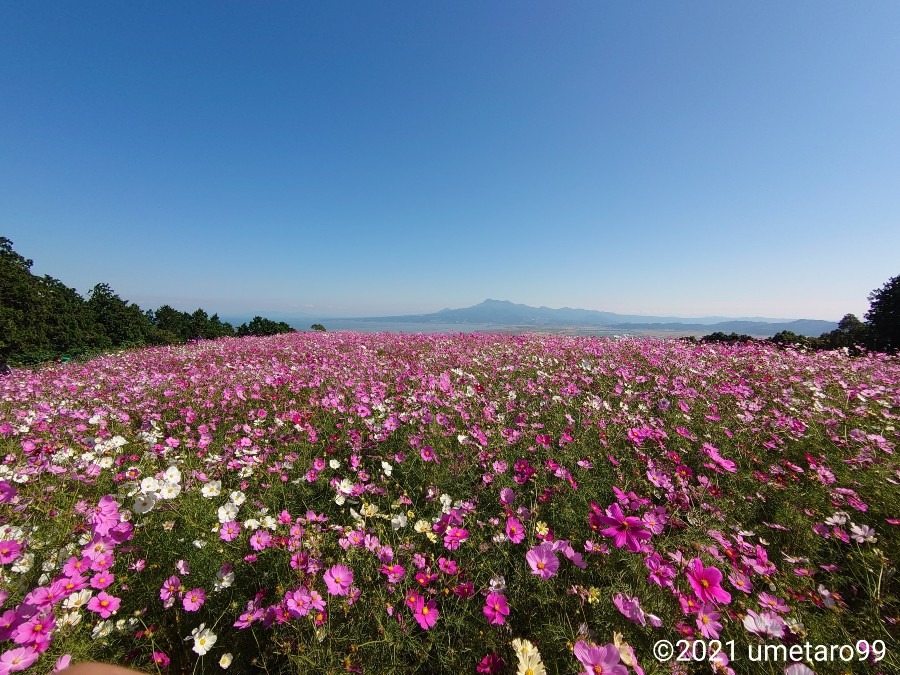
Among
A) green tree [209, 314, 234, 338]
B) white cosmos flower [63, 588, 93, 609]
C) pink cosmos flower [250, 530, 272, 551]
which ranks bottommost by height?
white cosmos flower [63, 588, 93, 609]

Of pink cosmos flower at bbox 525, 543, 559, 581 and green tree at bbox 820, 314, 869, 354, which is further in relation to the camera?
green tree at bbox 820, 314, 869, 354

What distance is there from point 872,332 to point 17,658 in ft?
79.5

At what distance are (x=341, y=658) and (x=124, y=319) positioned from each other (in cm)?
2133

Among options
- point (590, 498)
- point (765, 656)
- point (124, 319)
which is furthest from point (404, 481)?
point (124, 319)

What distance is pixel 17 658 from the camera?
1209mm

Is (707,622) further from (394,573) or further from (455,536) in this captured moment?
(394,573)

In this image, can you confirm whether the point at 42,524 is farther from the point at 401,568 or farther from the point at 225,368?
the point at 225,368

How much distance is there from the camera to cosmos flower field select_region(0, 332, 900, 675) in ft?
4.93

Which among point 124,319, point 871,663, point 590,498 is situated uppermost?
point 124,319

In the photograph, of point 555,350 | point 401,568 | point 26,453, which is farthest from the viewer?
point 555,350

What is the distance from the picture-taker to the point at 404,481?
3.06 metres

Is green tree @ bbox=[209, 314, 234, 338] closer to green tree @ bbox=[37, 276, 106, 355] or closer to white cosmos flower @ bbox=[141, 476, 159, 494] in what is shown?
green tree @ bbox=[37, 276, 106, 355]

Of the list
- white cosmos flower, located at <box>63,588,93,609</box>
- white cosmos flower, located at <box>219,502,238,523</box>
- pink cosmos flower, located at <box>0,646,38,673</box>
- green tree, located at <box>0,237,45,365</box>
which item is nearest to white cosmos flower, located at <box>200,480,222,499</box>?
white cosmos flower, located at <box>219,502,238,523</box>

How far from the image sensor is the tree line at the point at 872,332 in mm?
12641
